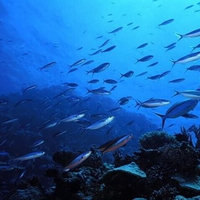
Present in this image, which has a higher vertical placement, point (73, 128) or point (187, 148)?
point (187, 148)

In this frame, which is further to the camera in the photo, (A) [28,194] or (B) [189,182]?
(A) [28,194]

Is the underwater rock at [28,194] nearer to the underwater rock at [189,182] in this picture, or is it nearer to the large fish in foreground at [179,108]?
the underwater rock at [189,182]

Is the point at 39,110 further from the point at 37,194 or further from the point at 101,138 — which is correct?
the point at 37,194

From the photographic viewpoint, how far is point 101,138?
16984 mm

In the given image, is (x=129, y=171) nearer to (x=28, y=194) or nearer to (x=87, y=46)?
(x=28, y=194)

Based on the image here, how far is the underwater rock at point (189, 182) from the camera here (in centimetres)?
341

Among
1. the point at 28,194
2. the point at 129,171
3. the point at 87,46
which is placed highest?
the point at 129,171

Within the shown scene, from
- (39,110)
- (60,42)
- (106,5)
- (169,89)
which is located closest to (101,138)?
(39,110)

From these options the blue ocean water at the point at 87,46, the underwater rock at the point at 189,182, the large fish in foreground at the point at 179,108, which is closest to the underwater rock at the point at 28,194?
the underwater rock at the point at 189,182

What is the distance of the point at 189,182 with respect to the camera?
361cm

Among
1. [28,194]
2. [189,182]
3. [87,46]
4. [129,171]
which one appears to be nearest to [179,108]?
[189,182]

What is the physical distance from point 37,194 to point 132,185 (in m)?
2.09

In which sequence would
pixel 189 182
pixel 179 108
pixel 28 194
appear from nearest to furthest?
pixel 189 182 → pixel 28 194 → pixel 179 108

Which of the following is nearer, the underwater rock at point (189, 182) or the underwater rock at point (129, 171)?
the underwater rock at point (189, 182)
